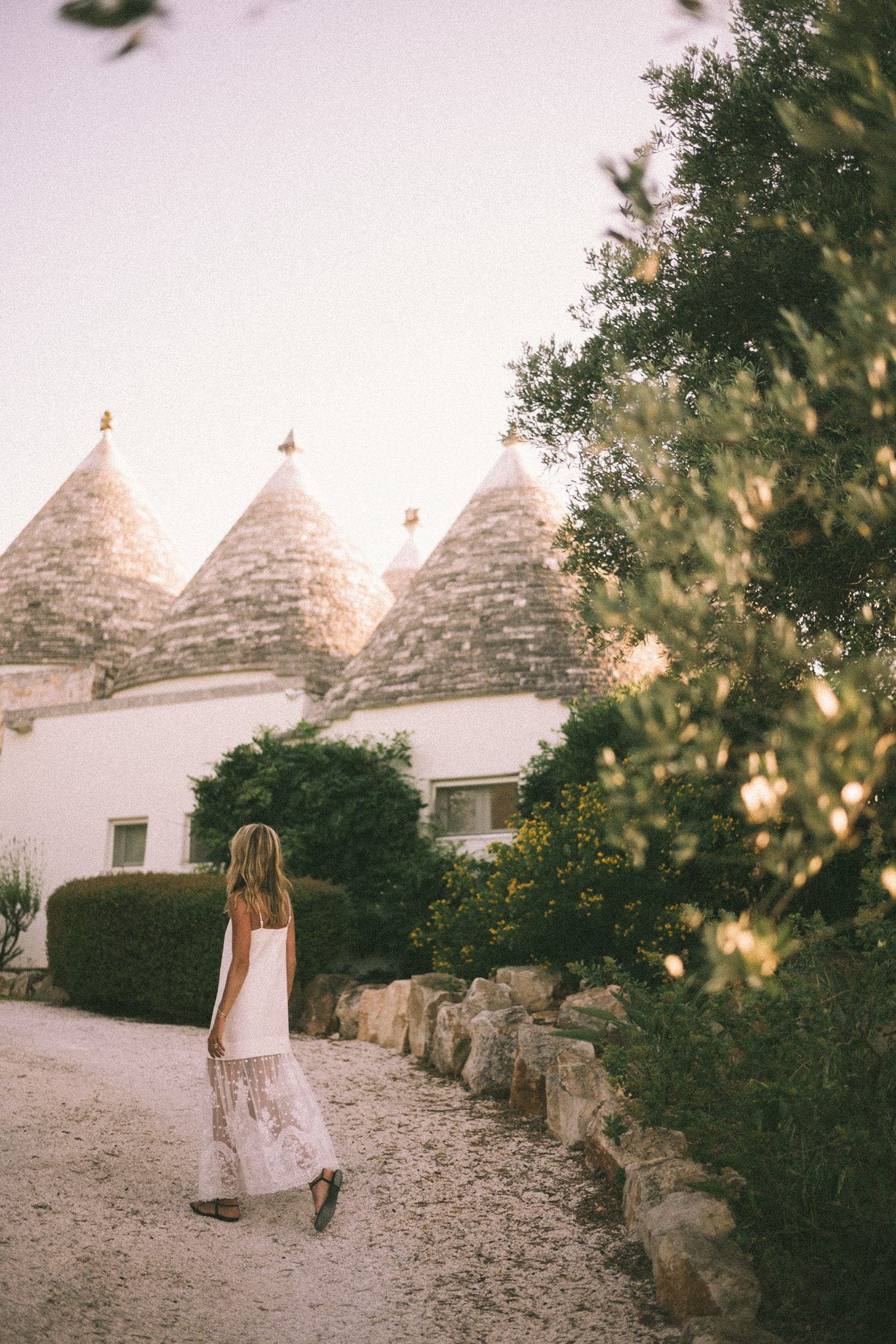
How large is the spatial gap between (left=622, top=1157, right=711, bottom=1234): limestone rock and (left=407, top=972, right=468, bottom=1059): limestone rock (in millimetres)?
3955

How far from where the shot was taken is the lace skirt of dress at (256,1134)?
15.6ft

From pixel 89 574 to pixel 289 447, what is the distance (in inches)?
185

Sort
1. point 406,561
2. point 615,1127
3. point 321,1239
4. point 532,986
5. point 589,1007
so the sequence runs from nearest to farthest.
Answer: point 321,1239 < point 615,1127 < point 589,1007 < point 532,986 < point 406,561

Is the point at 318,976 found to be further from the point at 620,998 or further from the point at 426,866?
the point at 620,998

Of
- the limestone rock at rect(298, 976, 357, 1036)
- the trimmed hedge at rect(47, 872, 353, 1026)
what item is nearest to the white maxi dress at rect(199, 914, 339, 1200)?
the limestone rock at rect(298, 976, 357, 1036)

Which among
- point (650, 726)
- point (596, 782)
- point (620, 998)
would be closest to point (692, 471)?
point (650, 726)

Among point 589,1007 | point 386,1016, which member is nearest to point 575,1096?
point 589,1007

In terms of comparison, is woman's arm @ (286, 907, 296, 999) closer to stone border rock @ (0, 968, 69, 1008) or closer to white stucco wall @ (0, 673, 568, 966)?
white stucco wall @ (0, 673, 568, 966)

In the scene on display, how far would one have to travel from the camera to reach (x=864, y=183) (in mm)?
6125

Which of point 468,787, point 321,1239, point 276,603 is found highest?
point 276,603

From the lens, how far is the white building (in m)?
13.4

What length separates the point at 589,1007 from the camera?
22.3 ft

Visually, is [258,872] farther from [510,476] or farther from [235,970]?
[510,476]

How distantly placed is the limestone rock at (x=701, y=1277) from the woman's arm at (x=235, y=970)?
2178 millimetres
